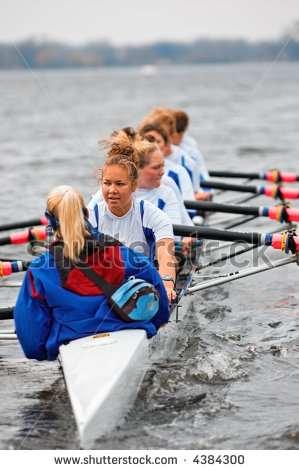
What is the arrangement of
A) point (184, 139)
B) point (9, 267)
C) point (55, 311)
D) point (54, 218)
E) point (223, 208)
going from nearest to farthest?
point (54, 218), point (55, 311), point (9, 267), point (223, 208), point (184, 139)

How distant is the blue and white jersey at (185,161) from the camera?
37.0 ft

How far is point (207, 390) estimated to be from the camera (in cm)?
673

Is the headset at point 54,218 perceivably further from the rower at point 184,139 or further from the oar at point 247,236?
the rower at point 184,139

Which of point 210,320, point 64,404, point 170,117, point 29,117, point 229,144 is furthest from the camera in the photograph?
point 29,117

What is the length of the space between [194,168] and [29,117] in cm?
4062

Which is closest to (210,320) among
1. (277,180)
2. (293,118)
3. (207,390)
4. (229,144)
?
(207,390)

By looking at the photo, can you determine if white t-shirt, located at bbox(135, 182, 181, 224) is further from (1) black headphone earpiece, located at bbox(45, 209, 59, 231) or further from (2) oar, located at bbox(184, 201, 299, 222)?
(1) black headphone earpiece, located at bbox(45, 209, 59, 231)

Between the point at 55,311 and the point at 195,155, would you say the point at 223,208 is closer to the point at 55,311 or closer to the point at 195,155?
the point at 55,311

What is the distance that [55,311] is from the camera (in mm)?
6008

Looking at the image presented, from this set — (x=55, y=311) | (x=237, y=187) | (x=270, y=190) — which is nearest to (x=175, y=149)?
(x=237, y=187)

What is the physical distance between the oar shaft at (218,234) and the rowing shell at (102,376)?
7.05ft

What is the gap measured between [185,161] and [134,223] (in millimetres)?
4472

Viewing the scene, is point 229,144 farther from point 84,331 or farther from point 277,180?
point 84,331

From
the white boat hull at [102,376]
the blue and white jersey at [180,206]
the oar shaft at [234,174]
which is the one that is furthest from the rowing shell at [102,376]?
the oar shaft at [234,174]
